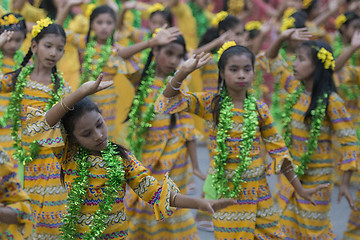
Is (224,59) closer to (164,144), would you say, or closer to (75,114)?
(164,144)

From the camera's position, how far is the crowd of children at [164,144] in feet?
10.4

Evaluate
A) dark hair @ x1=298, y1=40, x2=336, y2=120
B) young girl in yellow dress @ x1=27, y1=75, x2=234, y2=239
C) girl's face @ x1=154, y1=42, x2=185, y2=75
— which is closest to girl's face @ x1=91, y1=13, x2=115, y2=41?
girl's face @ x1=154, y1=42, x2=185, y2=75

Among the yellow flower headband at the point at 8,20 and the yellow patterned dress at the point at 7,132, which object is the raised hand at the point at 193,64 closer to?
the yellow flower headband at the point at 8,20

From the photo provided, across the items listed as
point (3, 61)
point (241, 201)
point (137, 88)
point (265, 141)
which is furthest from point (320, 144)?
point (3, 61)

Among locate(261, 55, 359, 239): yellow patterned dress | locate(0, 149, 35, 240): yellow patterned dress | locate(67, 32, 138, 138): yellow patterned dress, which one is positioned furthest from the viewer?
locate(67, 32, 138, 138): yellow patterned dress

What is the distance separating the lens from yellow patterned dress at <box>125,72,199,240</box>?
470 cm

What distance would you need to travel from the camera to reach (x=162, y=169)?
15.6 ft

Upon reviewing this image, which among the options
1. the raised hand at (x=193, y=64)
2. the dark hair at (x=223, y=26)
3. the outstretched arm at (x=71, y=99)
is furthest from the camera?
the dark hair at (x=223, y=26)

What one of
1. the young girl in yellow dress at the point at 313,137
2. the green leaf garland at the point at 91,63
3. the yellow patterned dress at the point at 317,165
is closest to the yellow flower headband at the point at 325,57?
the young girl in yellow dress at the point at 313,137

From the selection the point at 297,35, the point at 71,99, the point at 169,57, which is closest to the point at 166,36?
the point at 169,57

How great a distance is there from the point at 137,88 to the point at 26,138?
1483 mm

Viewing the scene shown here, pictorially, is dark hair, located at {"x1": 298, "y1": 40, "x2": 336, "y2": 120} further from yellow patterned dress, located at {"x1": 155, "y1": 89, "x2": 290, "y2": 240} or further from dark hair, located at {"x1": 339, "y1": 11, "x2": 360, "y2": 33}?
dark hair, located at {"x1": 339, "y1": 11, "x2": 360, "y2": 33}

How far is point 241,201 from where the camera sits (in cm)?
388

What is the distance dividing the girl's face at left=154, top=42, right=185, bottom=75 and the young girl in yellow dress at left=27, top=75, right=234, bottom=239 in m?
1.77
